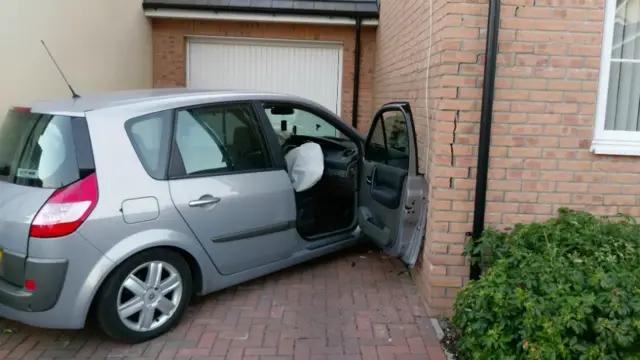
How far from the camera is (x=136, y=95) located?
395 cm

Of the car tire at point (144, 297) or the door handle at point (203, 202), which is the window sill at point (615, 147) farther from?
the car tire at point (144, 297)

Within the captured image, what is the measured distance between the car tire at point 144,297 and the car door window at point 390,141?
190cm

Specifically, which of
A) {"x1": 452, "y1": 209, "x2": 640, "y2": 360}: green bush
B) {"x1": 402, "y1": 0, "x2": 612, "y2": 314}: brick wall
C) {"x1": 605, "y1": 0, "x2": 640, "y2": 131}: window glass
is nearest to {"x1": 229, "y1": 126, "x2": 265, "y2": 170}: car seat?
{"x1": 402, "y1": 0, "x2": 612, "y2": 314}: brick wall

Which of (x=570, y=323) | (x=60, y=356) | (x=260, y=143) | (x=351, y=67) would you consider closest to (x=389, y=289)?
(x=260, y=143)

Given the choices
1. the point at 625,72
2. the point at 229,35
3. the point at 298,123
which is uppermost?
the point at 229,35

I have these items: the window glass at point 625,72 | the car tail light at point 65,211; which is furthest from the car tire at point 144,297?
the window glass at point 625,72

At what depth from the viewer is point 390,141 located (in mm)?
4738

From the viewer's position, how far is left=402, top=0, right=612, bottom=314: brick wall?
12.1 feet

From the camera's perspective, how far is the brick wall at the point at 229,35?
8.83 meters

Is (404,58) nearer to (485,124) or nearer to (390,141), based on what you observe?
(390,141)

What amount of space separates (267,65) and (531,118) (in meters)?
5.98

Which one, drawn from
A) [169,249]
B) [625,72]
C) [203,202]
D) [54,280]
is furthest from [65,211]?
[625,72]

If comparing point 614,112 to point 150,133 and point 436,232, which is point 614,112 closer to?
point 436,232

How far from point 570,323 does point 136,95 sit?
317cm
